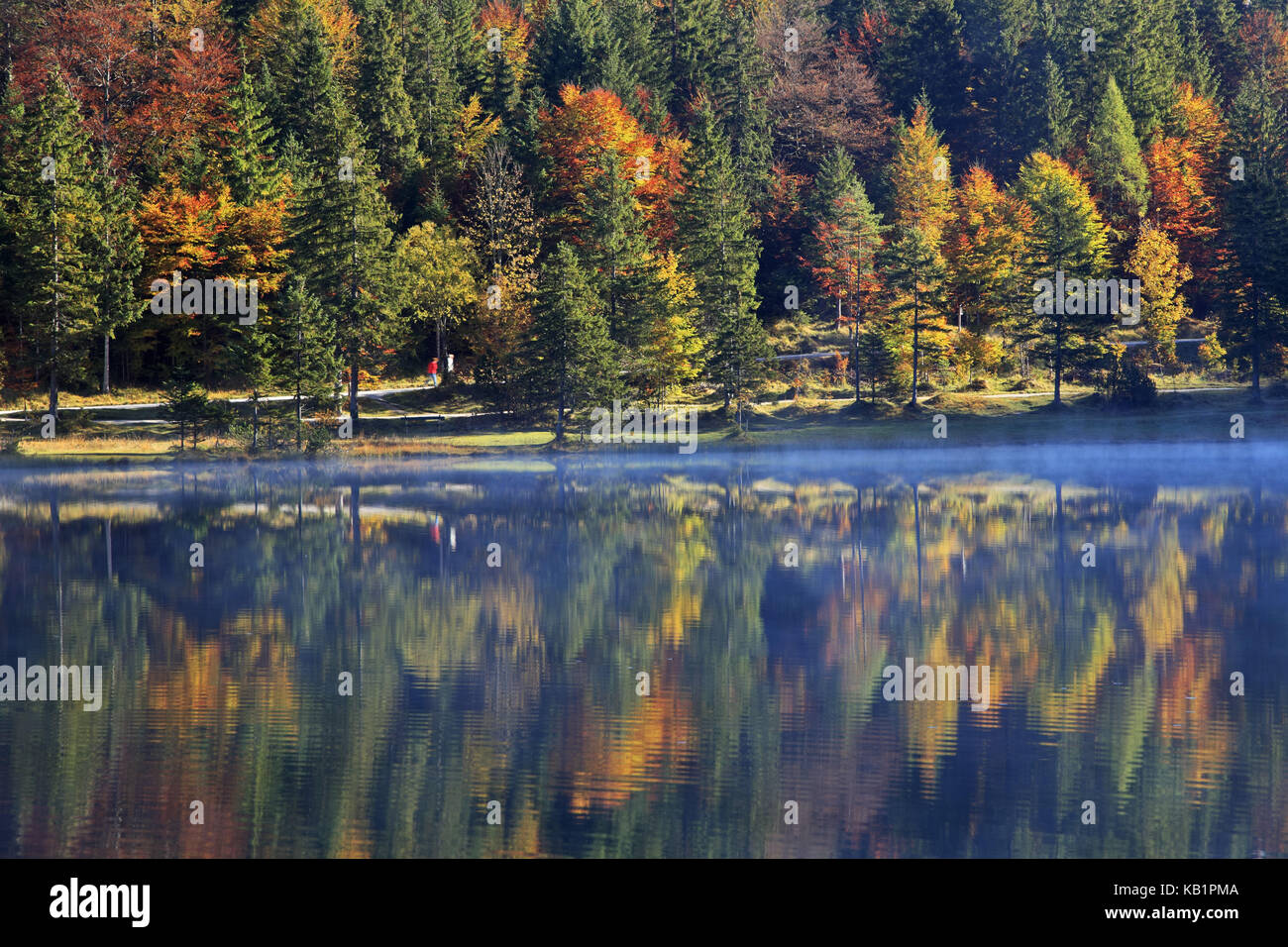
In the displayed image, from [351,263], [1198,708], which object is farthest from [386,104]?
[1198,708]

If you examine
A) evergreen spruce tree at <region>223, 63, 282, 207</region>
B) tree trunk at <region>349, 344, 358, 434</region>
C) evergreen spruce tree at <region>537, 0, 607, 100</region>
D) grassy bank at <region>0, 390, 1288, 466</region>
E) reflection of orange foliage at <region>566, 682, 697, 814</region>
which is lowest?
reflection of orange foliage at <region>566, 682, 697, 814</region>

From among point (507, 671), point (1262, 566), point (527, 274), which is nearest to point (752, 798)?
point (507, 671)

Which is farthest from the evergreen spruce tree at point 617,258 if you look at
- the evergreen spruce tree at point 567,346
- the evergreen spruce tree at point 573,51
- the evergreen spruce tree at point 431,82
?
the evergreen spruce tree at point 573,51

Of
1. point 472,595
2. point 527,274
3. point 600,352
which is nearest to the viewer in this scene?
point 472,595

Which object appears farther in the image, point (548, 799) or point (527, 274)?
point (527, 274)

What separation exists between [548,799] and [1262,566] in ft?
62.6

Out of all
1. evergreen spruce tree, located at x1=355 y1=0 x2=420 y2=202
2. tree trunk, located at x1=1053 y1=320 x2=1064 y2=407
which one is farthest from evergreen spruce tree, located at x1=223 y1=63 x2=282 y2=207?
tree trunk, located at x1=1053 y1=320 x2=1064 y2=407

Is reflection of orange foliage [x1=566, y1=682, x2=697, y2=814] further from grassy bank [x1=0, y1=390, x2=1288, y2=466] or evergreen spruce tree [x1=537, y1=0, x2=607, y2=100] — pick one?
evergreen spruce tree [x1=537, y1=0, x2=607, y2=100]

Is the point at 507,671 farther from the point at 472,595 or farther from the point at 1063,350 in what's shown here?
the point at 1063,350

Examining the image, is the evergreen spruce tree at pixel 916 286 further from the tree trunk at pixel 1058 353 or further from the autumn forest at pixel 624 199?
the tree trunk at pixel 1058 353

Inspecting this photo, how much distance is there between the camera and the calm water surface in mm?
13055

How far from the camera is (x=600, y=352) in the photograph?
5978 cm

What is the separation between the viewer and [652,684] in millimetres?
18469

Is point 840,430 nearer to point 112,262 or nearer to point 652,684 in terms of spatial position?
point 112,262
